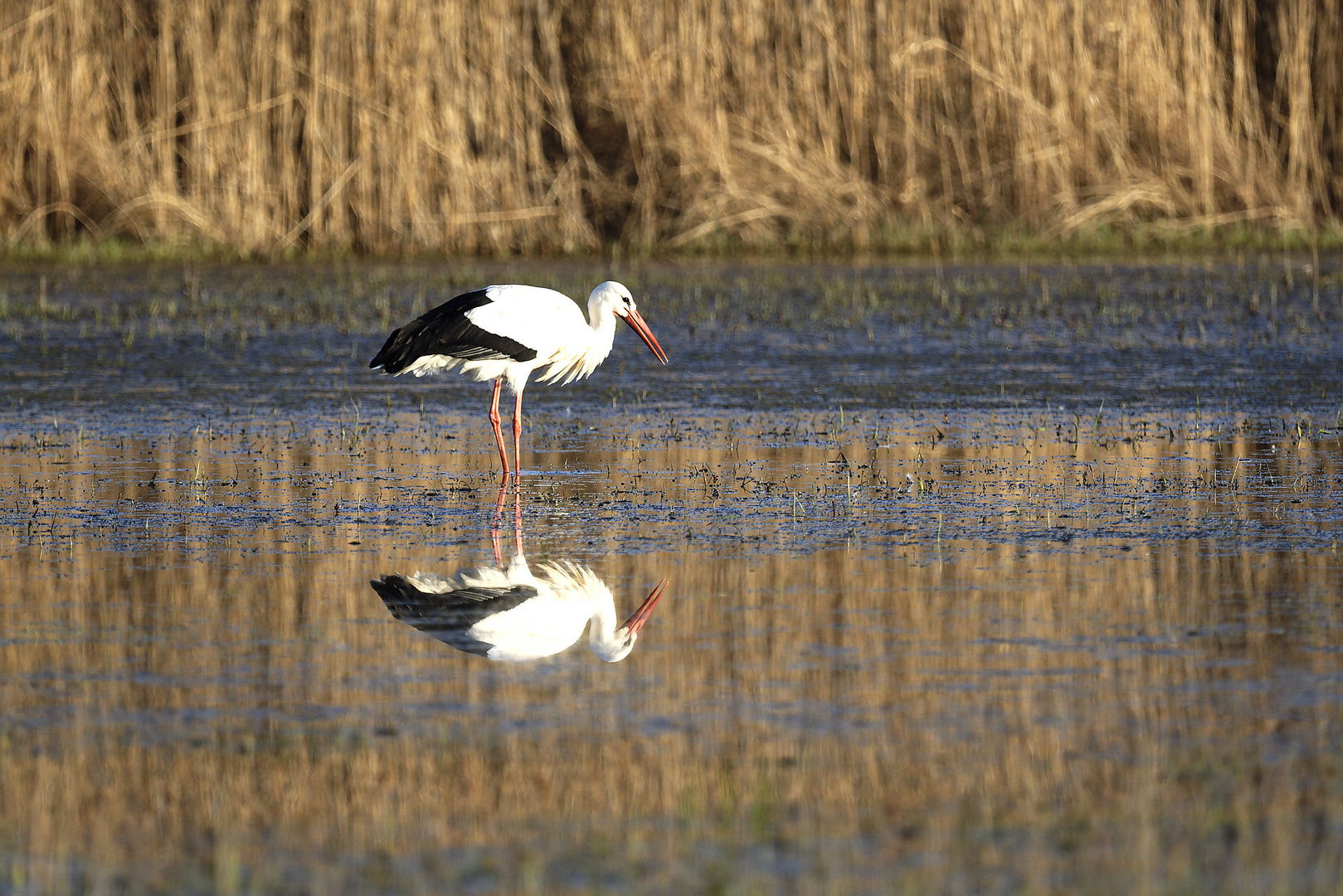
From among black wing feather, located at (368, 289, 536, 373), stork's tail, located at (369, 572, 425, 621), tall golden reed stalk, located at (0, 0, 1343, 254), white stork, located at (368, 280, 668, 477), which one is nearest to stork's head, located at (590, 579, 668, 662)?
stork's tail, located at (369, 572, 425, 621)

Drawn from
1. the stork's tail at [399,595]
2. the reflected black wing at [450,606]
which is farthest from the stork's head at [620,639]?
the stork's tail at [399,595]

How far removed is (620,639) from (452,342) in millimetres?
4223

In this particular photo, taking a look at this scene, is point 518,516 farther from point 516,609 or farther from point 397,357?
point 397,357

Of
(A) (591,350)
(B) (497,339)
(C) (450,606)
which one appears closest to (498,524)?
(C) (450,606)

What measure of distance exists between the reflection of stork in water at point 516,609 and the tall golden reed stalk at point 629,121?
1046cm

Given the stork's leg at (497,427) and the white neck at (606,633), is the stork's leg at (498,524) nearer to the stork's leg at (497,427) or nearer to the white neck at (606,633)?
the stork's leg at (497,427)

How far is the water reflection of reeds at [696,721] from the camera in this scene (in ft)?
13.2

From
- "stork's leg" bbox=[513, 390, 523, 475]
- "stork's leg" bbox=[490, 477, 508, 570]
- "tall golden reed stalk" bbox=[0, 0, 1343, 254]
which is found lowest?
"stork's leg" bbox=[490, 477, 508, 570]

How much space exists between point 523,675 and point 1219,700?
167cm

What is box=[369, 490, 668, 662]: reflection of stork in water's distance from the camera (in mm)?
5645

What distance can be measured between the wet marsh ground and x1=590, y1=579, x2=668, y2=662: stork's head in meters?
0.05

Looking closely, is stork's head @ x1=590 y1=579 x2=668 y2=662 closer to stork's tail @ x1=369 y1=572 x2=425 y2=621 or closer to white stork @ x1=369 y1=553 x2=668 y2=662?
white stork @ x1=369 y1=553 x2=668 y2=662

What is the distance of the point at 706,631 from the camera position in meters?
5.78

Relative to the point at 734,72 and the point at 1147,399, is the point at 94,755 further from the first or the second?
the point at 734,72
